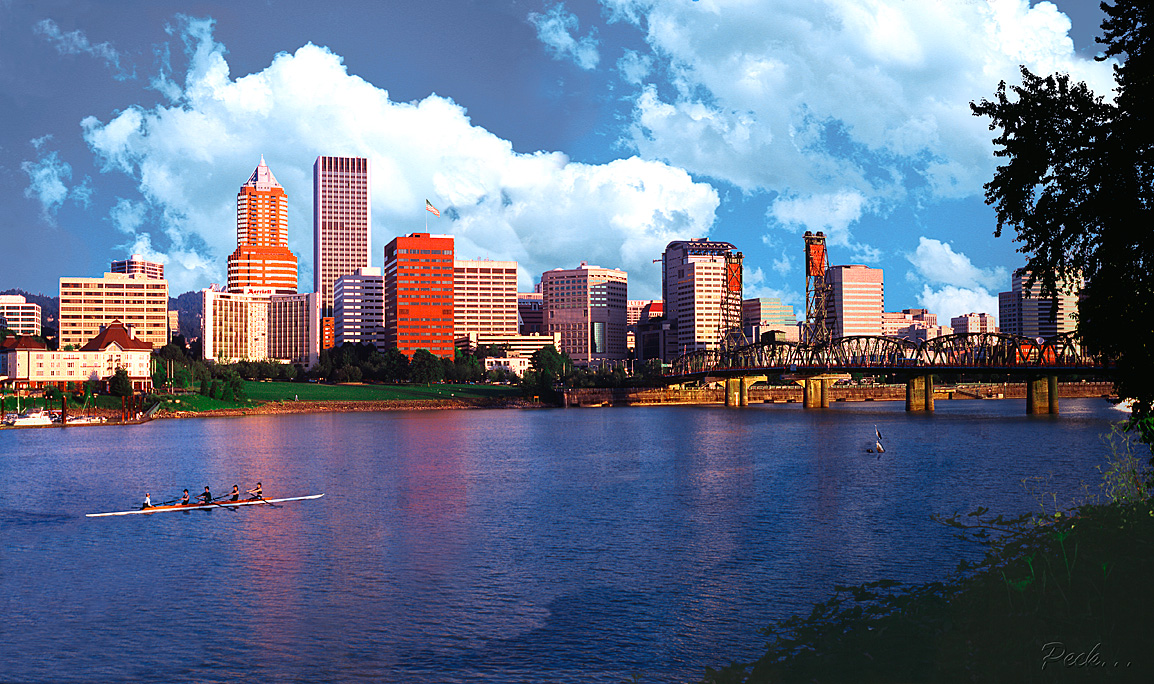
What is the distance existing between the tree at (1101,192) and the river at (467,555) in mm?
17384

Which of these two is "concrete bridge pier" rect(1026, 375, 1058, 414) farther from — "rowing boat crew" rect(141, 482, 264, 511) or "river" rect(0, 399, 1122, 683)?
"rowing boat crew" rect(141, 482, 264, 511)

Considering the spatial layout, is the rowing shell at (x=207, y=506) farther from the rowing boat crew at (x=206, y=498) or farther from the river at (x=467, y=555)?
the river at (x=467, y=555)

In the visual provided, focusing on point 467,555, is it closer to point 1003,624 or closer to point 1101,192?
point 1003,624

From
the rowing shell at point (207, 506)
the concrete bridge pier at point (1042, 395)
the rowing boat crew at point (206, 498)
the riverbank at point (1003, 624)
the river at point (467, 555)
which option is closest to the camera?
the riverbank at point (1003, 624)

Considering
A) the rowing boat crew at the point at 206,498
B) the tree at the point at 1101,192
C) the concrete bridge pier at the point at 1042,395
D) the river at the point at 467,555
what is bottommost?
the river at the point at 467,555

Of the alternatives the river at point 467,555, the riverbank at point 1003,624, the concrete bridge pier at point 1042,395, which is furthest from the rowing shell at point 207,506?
the concrete bridge pier at point 1042,395

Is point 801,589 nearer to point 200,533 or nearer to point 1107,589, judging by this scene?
point 1107,589

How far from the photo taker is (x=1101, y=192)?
31.1 m

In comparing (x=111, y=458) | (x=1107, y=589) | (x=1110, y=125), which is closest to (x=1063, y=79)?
(x=1110, y=125)

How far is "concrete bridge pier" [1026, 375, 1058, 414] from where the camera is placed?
188500mm

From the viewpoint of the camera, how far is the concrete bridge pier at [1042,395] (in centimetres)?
18850

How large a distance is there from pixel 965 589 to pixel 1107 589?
287 inches

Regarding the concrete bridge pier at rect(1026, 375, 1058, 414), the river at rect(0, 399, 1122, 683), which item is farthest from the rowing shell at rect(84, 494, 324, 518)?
the concrete bridge pier at rect(1026, 375, 1058, 414)

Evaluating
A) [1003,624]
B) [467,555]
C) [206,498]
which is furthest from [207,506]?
[1003,624]
